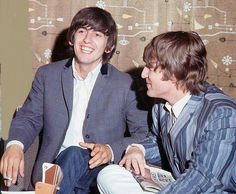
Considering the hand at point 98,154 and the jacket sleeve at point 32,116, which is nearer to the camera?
the hand at point 98,154

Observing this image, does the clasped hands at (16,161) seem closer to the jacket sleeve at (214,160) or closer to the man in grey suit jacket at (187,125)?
the man in grey suit jacket at (187,125)

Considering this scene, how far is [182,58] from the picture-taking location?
1376mm

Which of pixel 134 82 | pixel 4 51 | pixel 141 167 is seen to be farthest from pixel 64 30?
pixel 141 167

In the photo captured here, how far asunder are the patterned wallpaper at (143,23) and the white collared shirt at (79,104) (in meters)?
0.37

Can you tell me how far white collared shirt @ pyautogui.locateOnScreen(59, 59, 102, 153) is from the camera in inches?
69.5

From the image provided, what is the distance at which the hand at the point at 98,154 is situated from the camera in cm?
150

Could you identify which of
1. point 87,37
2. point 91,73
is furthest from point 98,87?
point 87,37

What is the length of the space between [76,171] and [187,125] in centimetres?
40

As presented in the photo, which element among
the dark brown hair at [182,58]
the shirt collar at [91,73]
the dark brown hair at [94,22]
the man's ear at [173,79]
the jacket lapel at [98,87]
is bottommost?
the jacket lapel at [98,87]

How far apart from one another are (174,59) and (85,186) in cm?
54

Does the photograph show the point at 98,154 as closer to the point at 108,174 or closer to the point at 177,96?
the point at 108,174

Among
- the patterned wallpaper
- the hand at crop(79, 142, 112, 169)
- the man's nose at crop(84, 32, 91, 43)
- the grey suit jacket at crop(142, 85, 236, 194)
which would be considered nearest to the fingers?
the hand at crop(79, 142, 112, 169)

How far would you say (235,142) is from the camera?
127cm

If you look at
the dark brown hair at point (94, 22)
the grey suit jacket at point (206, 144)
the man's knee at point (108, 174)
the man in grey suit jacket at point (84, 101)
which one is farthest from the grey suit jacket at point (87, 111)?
the grey suit jacket at point (206, 144)
